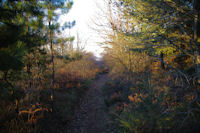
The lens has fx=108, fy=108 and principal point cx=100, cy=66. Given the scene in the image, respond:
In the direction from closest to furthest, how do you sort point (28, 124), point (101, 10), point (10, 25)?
point (10, 25), point (28, 124), point (101, 10)

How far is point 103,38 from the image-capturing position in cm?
843

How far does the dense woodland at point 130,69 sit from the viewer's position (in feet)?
9.86

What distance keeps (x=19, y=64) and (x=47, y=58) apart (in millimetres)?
3036

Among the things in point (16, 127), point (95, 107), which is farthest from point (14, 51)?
point (95, 107)

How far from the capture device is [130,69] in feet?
25.7

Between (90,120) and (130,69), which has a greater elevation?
(130,69)

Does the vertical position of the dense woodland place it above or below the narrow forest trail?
above

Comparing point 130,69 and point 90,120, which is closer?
point 90,120

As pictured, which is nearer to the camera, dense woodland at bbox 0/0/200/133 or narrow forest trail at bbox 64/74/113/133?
dense woodland at bbox 0/0/200/133

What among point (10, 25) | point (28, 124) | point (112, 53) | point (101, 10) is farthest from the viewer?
point (112, 53)

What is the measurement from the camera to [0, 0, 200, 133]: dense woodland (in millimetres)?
3006

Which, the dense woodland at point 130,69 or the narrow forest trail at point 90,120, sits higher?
the dense woodland at point 130,69

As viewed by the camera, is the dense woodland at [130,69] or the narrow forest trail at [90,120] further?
the narrow forest trail at [90,120]

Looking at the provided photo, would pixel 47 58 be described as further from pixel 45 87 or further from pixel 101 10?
pixel 101 10
